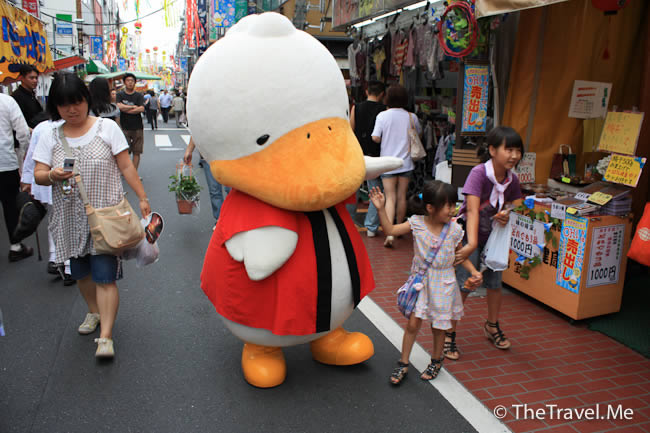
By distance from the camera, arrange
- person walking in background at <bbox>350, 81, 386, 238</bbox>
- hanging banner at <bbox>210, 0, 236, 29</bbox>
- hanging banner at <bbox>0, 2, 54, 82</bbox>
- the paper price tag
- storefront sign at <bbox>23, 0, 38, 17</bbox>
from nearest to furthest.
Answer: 1. the paper price tag
2. person walking in background at <bbox>350, 81, 386, 238</bbox>
3. hanging banner at <bbox>0, 2, 54, 82</bbox>
4. storefront sign at <bbox>23, 0, 38, 17</bbox>
5. hanging banner at <bbox>210, 0, 236, 29</bbox>

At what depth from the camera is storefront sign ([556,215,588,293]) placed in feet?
13.1

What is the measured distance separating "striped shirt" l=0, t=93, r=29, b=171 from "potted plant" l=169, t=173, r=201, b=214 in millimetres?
1809

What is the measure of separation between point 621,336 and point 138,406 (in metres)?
3.65

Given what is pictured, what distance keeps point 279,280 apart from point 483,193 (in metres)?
1.64

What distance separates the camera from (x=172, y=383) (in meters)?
3.26

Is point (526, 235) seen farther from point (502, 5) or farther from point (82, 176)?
point (82, 176)

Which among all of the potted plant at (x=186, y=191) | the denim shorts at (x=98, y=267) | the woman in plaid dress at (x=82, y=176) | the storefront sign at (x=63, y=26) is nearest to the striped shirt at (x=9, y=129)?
the potted plant at (x=186, y=191)

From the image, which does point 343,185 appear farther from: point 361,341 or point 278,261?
point 361,341

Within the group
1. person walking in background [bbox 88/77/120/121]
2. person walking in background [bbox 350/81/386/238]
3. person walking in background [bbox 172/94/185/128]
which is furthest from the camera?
person walking in background [bbox 172/94/185/128]

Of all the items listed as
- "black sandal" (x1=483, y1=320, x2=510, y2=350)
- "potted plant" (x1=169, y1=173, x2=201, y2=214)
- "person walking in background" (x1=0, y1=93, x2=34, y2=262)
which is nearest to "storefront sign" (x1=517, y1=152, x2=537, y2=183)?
"black sandal" (x1=483, y1=320, x2=510, y2=350)

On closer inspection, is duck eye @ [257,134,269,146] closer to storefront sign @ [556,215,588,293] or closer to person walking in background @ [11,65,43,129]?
storefront sign @ [556,215,588,293]

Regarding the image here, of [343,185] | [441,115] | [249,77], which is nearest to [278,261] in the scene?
[343,185]

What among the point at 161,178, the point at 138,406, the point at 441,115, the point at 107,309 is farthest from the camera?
the point at 161,178

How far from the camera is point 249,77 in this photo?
8.68 feet
